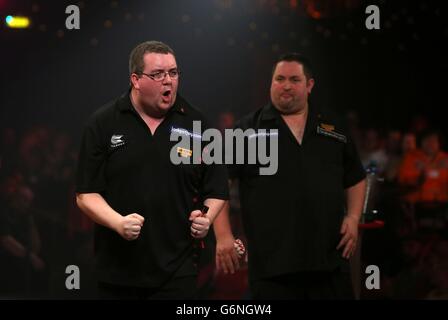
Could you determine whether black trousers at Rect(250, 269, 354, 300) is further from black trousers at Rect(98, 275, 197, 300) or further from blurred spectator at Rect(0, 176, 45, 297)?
blurred spectator at Rect(0, 176, 45, 297)

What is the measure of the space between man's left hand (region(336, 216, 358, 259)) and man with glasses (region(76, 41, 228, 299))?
30.9 inches

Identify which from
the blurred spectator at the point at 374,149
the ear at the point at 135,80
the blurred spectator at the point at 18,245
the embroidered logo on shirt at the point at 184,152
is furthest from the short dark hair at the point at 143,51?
the blurred spectator at the point at 374,149

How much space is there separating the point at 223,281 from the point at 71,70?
1759 millimetres

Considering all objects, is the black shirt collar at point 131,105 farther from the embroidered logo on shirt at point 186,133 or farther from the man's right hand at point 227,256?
the man's right hand at point 227,256

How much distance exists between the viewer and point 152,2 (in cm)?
479

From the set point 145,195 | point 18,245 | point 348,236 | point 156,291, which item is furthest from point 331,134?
point 18,245

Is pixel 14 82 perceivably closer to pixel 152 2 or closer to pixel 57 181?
pixel 57 181

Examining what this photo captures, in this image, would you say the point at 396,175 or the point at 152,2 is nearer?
the point at 152,2

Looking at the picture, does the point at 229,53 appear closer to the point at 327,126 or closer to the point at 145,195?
the point at 327,126

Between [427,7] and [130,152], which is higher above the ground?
[427,7]

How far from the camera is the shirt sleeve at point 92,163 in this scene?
301 cm

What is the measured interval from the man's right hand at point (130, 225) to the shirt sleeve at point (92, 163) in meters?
0.23

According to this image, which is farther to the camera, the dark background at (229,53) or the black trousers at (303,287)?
the dark background at (229,53)
